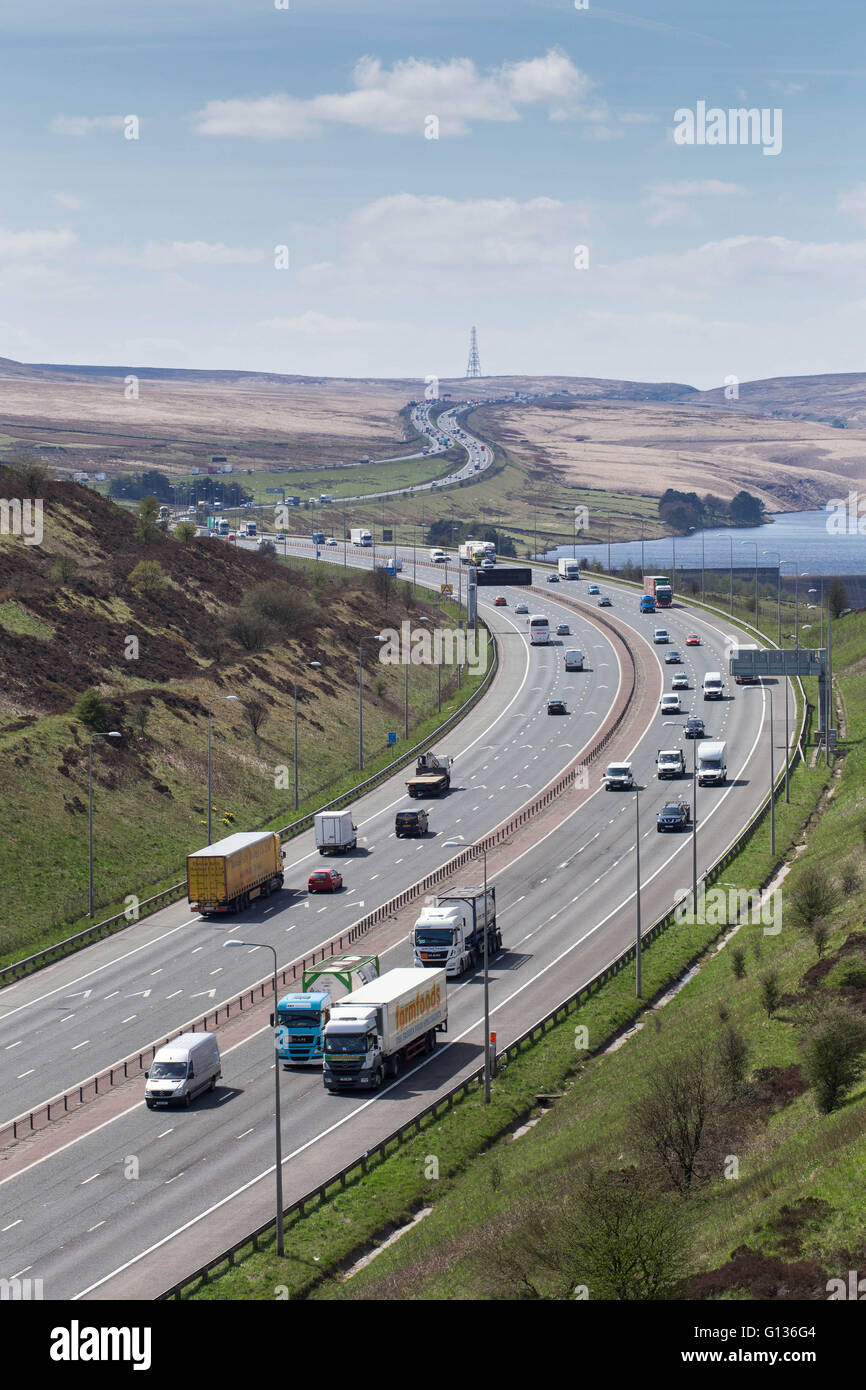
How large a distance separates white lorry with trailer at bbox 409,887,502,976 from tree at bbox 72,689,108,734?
1447 inches

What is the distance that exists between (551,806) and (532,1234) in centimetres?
6565

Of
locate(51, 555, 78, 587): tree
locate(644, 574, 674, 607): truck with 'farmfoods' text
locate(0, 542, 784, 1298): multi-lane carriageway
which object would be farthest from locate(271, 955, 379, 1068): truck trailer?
locate(644, 574, 674, 607): truck with 'farmfoods' text

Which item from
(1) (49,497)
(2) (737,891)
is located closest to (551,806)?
(2) (737,891)

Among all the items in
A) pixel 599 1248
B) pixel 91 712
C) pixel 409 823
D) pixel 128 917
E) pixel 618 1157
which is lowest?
pixel 128 917

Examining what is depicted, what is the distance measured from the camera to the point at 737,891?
79562 millimetres

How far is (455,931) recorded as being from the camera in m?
67.9

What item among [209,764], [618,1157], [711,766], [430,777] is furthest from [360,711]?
[618,1157]

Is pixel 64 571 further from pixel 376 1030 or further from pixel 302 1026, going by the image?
pixel 376 1030

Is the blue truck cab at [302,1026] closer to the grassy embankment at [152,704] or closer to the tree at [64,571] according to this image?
the grassy embankment at [152,704]

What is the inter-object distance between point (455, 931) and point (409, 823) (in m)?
26.0

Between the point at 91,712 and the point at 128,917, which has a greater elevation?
the point at 91,712

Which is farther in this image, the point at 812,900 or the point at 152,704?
the point at 152,704

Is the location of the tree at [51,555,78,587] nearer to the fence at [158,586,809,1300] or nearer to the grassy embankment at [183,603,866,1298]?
the fence at [158,586,809,1300]

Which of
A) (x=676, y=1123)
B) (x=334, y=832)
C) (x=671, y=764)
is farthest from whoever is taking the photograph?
(x=671, y=764)
